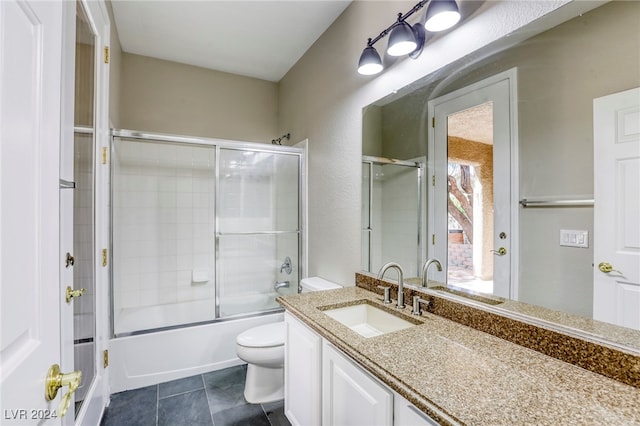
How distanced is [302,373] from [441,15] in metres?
1.78

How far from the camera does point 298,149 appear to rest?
9.24ft

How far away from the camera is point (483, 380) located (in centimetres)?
84

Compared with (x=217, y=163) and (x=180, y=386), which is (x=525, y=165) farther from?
(x=180, y=386)

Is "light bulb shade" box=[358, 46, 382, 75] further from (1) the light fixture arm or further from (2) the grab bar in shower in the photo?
(2) the grab bar in shower

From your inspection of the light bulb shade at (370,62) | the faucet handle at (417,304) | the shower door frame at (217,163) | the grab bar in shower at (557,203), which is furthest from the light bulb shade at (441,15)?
the shower door frame at (217,163)

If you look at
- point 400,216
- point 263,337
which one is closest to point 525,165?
point 400,216

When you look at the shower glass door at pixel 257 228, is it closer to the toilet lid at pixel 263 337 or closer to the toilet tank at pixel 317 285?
the toilet tank at pixel 317 285

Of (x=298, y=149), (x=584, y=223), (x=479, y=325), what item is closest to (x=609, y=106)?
(x=584, y=223)

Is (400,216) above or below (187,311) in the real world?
above

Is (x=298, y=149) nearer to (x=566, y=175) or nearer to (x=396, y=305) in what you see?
(x=396, y=305)

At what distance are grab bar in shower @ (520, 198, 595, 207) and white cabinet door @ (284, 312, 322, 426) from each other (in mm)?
1015

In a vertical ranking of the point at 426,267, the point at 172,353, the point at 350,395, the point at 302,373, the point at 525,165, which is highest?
the point at 525,165

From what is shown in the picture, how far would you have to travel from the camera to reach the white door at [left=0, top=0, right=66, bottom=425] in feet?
1.63

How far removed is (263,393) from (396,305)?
119cm
